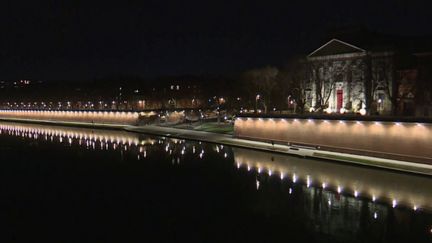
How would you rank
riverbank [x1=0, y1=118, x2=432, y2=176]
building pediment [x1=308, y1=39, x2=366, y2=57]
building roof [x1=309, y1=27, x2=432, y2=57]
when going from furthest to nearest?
1. building pediment [x1=308, y1=39, x2=366, y2=57]
2. building roof [x1=309, y1=27, x2=432, y2=57]
3. riverbank [x1=0, y1=118, x2=432, y2=176]

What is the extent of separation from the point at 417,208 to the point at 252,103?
5456cm

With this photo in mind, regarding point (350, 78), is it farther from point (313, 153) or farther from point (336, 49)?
point (313, 153)

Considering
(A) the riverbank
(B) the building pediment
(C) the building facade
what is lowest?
(A) the riverbank

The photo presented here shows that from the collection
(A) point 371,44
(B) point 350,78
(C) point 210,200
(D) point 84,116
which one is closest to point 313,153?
(C) point 210,200

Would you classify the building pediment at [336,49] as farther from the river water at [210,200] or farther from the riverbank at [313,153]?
the river water at [210,200]

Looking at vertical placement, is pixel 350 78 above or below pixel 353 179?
above

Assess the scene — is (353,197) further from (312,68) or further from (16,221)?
(312,68)

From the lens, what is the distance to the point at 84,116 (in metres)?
84.5

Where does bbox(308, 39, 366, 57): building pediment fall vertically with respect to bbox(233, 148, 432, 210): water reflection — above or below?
above

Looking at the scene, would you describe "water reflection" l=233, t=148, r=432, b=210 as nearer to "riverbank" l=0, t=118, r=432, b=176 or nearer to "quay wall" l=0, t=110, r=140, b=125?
"riverbank" l=0, t=118, r=432, b=176

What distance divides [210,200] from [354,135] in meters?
17.4

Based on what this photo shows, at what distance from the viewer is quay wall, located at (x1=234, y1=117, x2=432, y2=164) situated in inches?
1168

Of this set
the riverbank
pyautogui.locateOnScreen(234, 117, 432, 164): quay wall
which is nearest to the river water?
the riverbank

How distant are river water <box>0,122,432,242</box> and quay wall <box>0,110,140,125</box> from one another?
126ft
